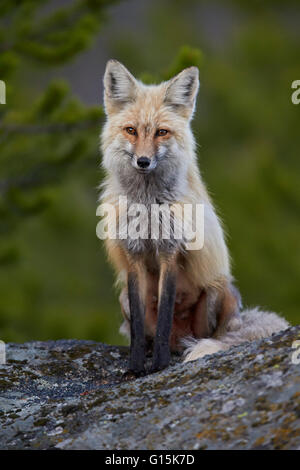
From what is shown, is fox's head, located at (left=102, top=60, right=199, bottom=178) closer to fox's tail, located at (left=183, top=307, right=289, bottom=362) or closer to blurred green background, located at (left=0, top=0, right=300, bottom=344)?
fox's tail, located at (left=183, top=307, right=289, bottom=362)

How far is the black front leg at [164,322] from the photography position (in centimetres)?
514

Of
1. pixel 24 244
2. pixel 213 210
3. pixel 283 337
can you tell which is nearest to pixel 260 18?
pixel 24 244

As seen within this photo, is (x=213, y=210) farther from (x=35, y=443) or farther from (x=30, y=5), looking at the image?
(x=30, y=5)

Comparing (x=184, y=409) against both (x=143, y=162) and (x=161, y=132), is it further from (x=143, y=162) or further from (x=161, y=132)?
(x=161, y=132)

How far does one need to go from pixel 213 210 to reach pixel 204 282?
2.15 ft

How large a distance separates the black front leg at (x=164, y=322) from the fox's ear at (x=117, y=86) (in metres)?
1.37

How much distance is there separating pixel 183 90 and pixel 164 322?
5.89 feet

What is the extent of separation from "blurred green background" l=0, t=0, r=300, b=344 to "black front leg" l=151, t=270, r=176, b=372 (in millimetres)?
6375

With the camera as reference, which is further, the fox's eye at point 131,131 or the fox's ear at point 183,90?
the fox's ear at point 183,90

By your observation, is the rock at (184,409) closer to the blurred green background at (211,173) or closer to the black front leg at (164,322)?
the black front leg at (164,322)

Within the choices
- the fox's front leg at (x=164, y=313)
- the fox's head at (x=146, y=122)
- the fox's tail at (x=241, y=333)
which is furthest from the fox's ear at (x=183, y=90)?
the fox's tail at (x=241, y=333)

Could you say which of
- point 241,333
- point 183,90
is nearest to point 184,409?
point 241,333

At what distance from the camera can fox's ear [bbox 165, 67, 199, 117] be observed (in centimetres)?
541

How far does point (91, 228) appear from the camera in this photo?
2247cm
